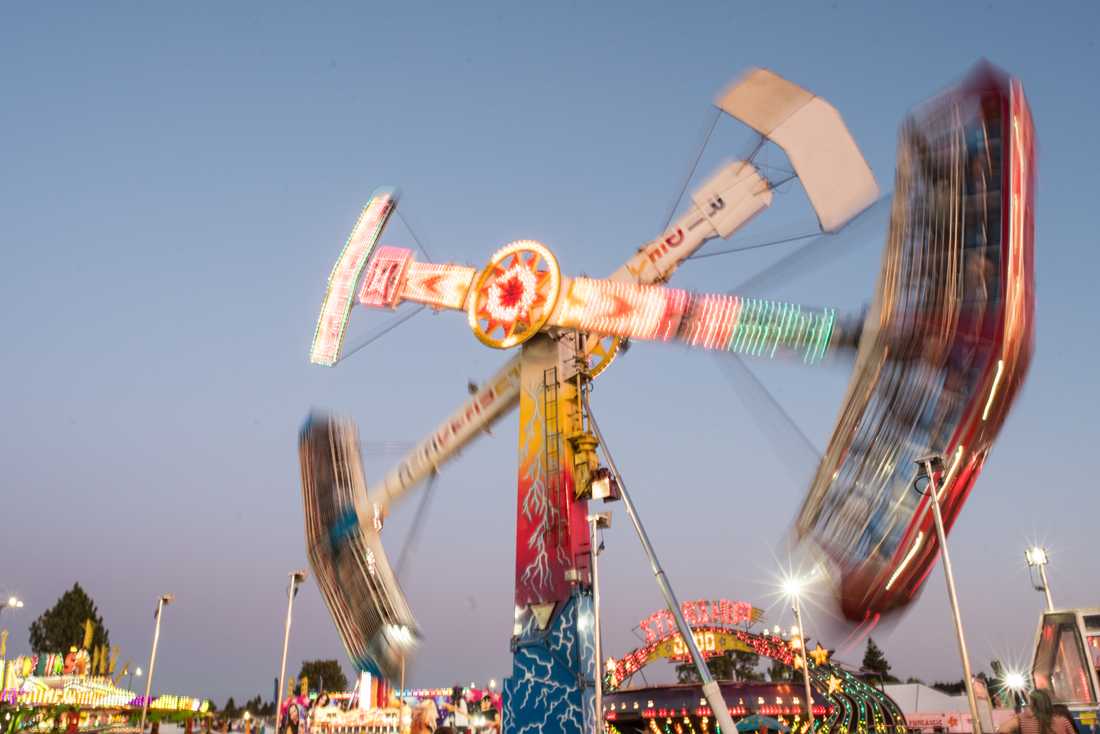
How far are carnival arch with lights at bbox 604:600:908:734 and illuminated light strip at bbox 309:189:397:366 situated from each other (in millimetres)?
20988

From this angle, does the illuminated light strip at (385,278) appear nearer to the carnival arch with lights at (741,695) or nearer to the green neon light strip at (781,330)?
the green neon light strip at (781,330)

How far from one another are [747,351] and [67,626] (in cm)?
10656

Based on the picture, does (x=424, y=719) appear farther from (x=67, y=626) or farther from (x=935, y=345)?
(x=67, y=626)

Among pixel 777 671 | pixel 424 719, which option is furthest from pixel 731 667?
pixel 424 719

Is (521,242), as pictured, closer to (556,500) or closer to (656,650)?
(556,500)

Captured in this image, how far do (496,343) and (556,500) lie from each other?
580 centimetres

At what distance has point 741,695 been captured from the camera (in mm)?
38312

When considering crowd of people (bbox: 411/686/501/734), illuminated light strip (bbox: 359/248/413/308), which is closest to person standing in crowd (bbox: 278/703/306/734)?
crowd of people (bbox: 411/686/501/734)

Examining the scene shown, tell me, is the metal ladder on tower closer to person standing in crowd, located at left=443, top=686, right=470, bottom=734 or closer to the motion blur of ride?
the motion blur of ride

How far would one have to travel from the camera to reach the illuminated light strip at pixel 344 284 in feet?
101

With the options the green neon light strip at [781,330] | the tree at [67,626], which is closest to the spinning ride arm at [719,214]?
the green neon light strip at [781,330]

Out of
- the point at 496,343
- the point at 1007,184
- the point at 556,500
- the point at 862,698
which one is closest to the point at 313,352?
the point at 496,343

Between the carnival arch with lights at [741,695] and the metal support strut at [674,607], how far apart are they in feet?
53.6

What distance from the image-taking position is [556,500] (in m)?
24.3
